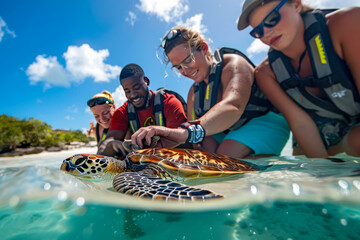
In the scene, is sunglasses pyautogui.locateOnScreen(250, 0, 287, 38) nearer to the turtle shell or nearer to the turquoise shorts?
the turquoise shorts

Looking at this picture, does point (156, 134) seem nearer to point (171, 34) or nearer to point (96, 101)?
point (171, 34)

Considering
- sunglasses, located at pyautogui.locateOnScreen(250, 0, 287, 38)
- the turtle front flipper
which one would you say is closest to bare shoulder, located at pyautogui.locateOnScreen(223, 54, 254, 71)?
sunglasses, located at pyautogui.locateOnScreen(250, 0, 287, 38)

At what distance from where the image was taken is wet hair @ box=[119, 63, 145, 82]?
130 inches

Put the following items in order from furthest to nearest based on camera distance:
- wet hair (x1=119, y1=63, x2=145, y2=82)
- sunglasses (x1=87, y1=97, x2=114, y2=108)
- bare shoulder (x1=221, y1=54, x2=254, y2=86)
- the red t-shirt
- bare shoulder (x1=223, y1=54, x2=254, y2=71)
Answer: sunglasses (x1=87, y1=97, x2=114, y2=108) → wet hair (x1=119, y1=63, x2=145, y2=82) → the red t-shirt → bare shoulder (x1=223, y1=54, x2=254, y2=71) → bare shoulder (x1=221, y1=54, x2=254, y2=86)

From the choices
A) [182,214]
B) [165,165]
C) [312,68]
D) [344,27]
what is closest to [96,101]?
[165,165]

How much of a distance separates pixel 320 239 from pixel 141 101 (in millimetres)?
3081

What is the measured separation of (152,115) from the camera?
3.46 metres

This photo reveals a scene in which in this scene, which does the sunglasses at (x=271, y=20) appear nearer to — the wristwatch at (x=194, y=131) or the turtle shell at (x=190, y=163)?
the wristwatch at (x=194, y=131)

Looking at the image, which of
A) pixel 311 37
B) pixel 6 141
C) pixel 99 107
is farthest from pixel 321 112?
pixel 6 141

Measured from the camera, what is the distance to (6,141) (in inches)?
456

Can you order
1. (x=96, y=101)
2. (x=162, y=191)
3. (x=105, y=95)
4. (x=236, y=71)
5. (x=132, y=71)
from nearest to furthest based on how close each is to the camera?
(x=162, y=191), (x=236, y=71), (x=132, y=71), (x=96, y=101), (x=105, y=95)

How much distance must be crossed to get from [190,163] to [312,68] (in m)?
1.76

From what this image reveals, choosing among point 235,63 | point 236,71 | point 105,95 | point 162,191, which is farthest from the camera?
point 105,95

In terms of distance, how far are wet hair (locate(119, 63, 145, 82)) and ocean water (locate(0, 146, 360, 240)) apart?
2.58 meters
